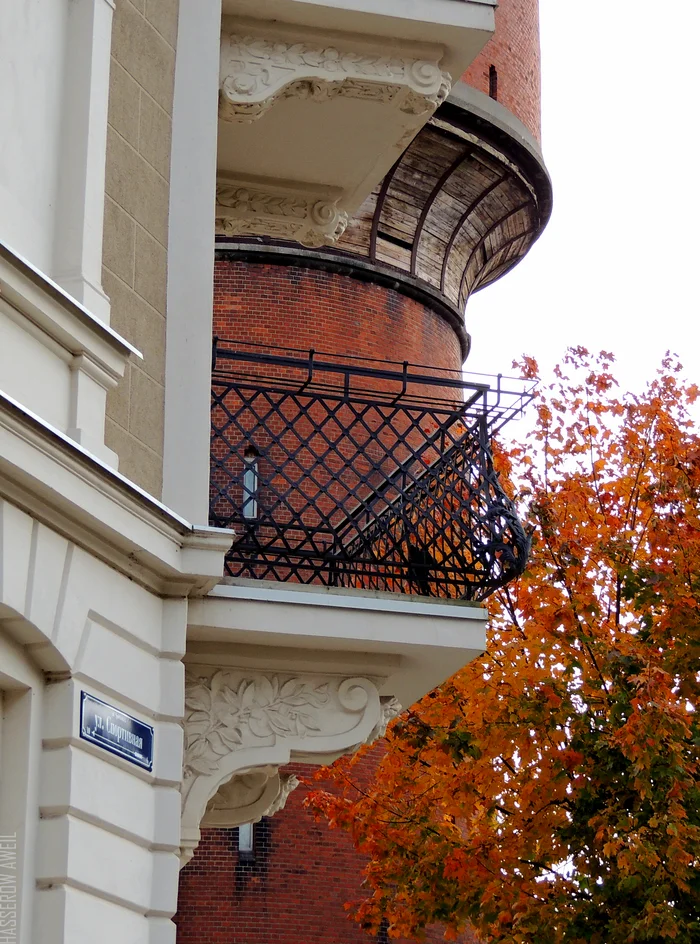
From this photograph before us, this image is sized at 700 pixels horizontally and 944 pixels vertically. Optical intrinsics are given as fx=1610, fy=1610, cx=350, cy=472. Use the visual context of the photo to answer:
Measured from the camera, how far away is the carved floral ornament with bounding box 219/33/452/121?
10242mm

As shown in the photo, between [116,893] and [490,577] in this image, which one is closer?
[116,893]

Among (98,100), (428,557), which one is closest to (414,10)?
(98,100)

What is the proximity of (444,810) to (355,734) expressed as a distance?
8.55 metres

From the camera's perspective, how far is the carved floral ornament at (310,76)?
403 inches

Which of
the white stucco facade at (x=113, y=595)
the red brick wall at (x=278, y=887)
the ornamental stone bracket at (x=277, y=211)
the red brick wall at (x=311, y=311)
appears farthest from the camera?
the red brick wall at (x=311, y=311)

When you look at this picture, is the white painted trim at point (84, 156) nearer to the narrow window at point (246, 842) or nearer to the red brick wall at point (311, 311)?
the narrow window at point (246, 842)

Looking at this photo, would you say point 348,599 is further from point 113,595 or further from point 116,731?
point 116,731

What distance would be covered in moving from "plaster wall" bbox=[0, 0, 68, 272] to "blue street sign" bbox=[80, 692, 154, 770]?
7.31ft

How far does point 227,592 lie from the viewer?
29.6 ft

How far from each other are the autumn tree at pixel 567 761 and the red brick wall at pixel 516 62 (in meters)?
11.1

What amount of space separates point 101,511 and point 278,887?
54.8 feet

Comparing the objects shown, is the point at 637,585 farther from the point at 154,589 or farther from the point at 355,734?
the point at 154,589

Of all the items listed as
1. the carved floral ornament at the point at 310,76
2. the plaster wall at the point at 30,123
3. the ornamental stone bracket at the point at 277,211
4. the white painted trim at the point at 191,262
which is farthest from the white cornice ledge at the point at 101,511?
the ornamental stone bracket at the point at 277,211

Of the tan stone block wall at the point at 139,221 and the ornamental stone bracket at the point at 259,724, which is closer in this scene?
the tan stone block wall at the point at 139,221
